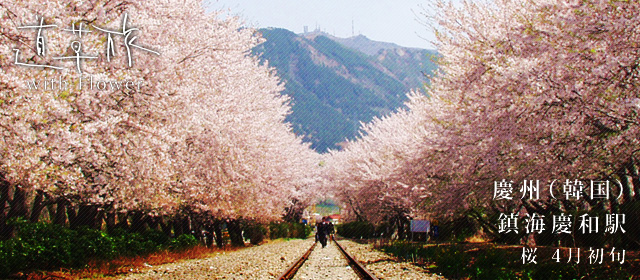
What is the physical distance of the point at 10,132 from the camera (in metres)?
9.50

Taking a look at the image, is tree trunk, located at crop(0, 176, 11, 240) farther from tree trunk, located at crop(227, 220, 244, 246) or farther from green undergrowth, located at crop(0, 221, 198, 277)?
tree trunk, located at crop(227, 220, 244, 246)

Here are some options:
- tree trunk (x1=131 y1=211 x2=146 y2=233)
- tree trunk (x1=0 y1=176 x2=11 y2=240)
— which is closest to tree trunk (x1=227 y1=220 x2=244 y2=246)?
tree trunk (x1=131 y1=211 x2=146 y2=233)

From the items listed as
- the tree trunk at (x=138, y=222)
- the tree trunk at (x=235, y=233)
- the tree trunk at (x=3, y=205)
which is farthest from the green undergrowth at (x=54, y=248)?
the tree trunk at (x=235, y=233)

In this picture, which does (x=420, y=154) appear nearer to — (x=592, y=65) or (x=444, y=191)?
(x=444, y=191)

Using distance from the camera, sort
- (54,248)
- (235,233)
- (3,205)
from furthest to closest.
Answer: (235,233)
(3,205)
(54,248)

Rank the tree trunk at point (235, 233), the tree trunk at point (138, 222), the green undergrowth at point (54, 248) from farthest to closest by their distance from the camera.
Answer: the tree trunk at point (235, 233), the tree trunk at point (138, 222), the green undergrowth at point (54, 248)

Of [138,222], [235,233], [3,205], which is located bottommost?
[235,233]

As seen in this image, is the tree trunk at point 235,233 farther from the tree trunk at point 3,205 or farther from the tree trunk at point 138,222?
the tree trunk at point 3,205

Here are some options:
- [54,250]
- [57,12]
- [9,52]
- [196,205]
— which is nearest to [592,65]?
[57,12]

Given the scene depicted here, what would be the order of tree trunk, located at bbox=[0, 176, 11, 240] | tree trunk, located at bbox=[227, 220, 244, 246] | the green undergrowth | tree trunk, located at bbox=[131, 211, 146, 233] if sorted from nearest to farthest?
the green undergrowth < tree trunk, located at bbox=[0, 176, 11, 240] < tree trunk, located at bbox=[131, 211, 146, 233] < tree trunk, located at bbox=[227, 220, 244, 246]

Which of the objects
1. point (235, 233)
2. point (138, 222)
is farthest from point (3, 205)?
point (235, 233)

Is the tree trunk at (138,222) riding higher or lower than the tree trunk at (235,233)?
higher

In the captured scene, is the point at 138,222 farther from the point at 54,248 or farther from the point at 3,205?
the point at 54,248

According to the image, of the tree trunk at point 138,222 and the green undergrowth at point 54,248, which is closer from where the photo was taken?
the green undergrowth at point 54,248
